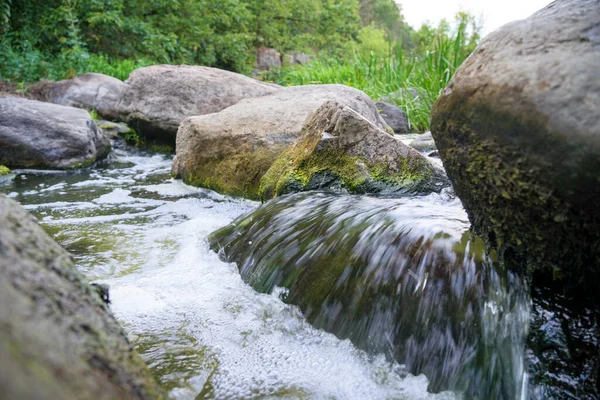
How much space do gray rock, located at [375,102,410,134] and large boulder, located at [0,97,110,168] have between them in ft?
14.5

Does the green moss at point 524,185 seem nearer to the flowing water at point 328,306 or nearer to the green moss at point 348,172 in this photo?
the flowing water at point 328,306

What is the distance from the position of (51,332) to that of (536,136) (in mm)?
1388

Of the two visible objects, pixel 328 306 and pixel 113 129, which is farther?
pixel 113 129

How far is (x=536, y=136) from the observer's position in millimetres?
1433

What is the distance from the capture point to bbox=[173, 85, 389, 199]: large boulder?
4043mm

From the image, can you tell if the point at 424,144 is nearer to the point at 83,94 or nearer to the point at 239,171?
the point at 239,171

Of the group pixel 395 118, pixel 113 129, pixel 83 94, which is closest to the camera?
pixel 395 118

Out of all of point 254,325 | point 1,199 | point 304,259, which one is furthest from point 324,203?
point 1,199

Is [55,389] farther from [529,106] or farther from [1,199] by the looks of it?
[529,106]

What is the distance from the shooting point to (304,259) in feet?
7.50

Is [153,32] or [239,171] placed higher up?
[153,32]

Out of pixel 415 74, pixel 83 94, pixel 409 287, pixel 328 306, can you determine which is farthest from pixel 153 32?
pixel 409 287

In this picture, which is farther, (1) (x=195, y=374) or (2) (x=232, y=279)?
(2) (x=232, y=279)

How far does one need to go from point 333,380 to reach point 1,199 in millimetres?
1193
